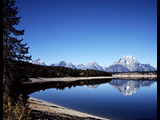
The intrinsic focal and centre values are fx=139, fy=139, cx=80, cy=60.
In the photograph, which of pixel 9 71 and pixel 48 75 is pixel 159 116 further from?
pixel 48 75

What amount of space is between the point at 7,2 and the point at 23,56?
27.2 ft

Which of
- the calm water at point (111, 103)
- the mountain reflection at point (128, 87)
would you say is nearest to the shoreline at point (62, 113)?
the calm water at point (111, 103)

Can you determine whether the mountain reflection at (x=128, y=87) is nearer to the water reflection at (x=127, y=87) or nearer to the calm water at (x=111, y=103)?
the water reflection at (x=127, y=87)

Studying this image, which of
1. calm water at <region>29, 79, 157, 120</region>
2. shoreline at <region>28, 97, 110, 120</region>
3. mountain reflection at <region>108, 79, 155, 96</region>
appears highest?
shoreline at <region>28, 97, 110, 120</region>

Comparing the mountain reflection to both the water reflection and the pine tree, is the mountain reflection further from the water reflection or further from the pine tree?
the pine tree

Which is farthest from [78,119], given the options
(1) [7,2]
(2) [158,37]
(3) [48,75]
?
(3) [48,75]

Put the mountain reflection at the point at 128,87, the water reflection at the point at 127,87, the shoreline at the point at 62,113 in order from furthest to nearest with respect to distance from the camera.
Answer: the water reflection at the point at 127,87, the mountain reflection at the point at 128,87, the shoreline at the point at 62,113

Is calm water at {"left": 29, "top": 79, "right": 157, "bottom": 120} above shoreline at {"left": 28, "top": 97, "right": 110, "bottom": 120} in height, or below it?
below

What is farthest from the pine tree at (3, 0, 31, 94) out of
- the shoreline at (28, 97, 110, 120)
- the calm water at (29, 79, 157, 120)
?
the calm water at (29, 79, 157, 120)

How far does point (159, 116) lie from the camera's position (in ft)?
10.4

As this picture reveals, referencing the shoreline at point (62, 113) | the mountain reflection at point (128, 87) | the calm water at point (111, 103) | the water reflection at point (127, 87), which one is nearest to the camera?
the shoreline at point (62, 113)

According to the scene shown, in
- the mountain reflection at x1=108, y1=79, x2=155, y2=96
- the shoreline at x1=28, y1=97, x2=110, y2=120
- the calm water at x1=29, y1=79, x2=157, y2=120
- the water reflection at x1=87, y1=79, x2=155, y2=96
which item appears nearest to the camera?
the shoreline at x1=28, y1=97, x2=110, y2=120

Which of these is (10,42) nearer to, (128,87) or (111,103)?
(111,103)

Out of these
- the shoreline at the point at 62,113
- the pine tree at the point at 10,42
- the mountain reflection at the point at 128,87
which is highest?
the pine tree at the point at 10,42
